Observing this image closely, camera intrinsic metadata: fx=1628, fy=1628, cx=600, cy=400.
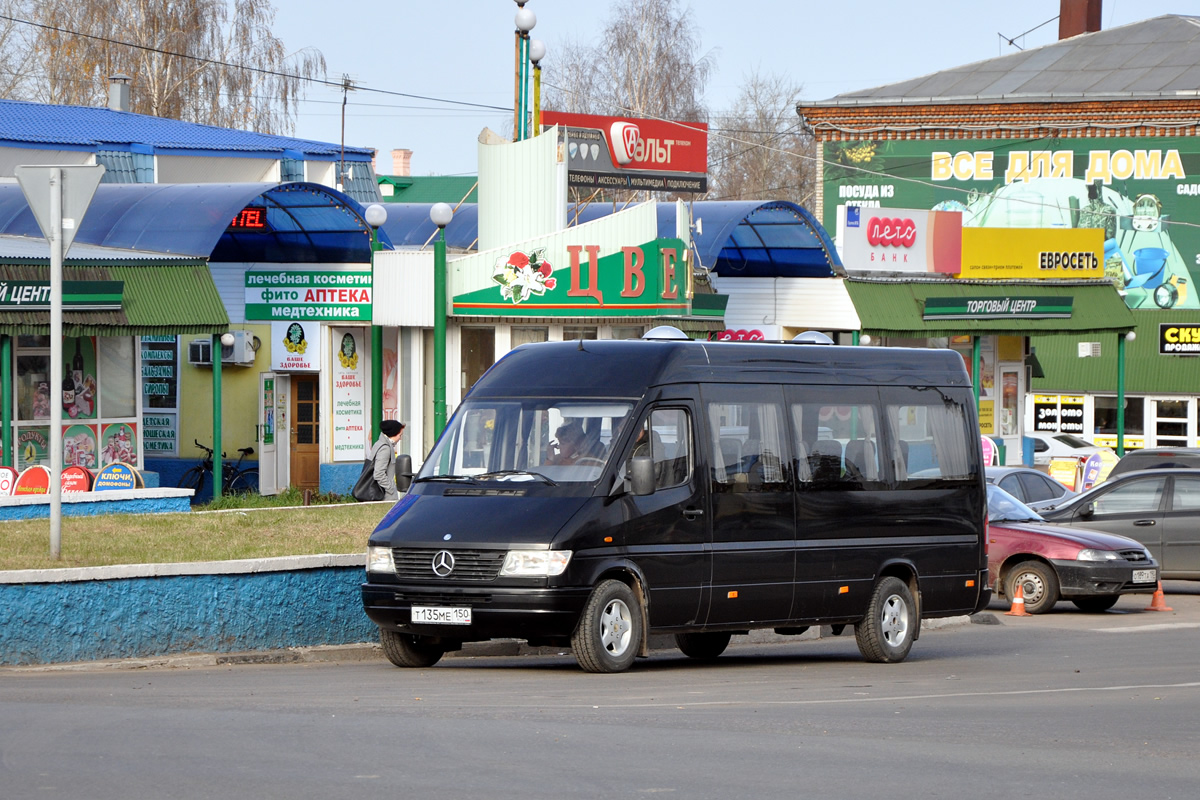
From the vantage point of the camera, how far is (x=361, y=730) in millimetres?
8281

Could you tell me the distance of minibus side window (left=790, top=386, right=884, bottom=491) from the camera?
Result: 12797 millimetres

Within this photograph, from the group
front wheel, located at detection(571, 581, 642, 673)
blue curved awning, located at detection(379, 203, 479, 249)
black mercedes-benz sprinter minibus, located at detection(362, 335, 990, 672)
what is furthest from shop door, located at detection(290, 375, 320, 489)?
front wheel, located at detection(571, 581, 642, 673)

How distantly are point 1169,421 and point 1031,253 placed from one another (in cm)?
1963

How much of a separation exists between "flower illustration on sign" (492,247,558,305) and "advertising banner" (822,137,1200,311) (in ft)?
92.0

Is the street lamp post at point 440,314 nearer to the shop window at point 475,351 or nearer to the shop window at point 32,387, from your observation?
the shop window at point 475,351

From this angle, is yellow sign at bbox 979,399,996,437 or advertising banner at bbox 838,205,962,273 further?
yellow sign at bbox 979,399,996,437

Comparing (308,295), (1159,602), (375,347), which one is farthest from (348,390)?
(1159,602)

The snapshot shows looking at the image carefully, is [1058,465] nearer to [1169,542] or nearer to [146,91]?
[1169,542]

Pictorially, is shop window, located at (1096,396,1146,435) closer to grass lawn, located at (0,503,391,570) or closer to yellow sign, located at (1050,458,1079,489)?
yellow sign, located at (1050,458,1079,489)

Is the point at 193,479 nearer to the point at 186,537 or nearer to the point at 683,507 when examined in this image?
the point at 186,537

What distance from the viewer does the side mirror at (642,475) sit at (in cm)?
1127

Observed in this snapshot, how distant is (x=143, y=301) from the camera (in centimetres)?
2369

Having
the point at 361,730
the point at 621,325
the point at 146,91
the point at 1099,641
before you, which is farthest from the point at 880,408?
the point at 146,91

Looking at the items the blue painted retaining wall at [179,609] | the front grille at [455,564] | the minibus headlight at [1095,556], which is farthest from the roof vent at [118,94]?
the front grille at [455,564]
